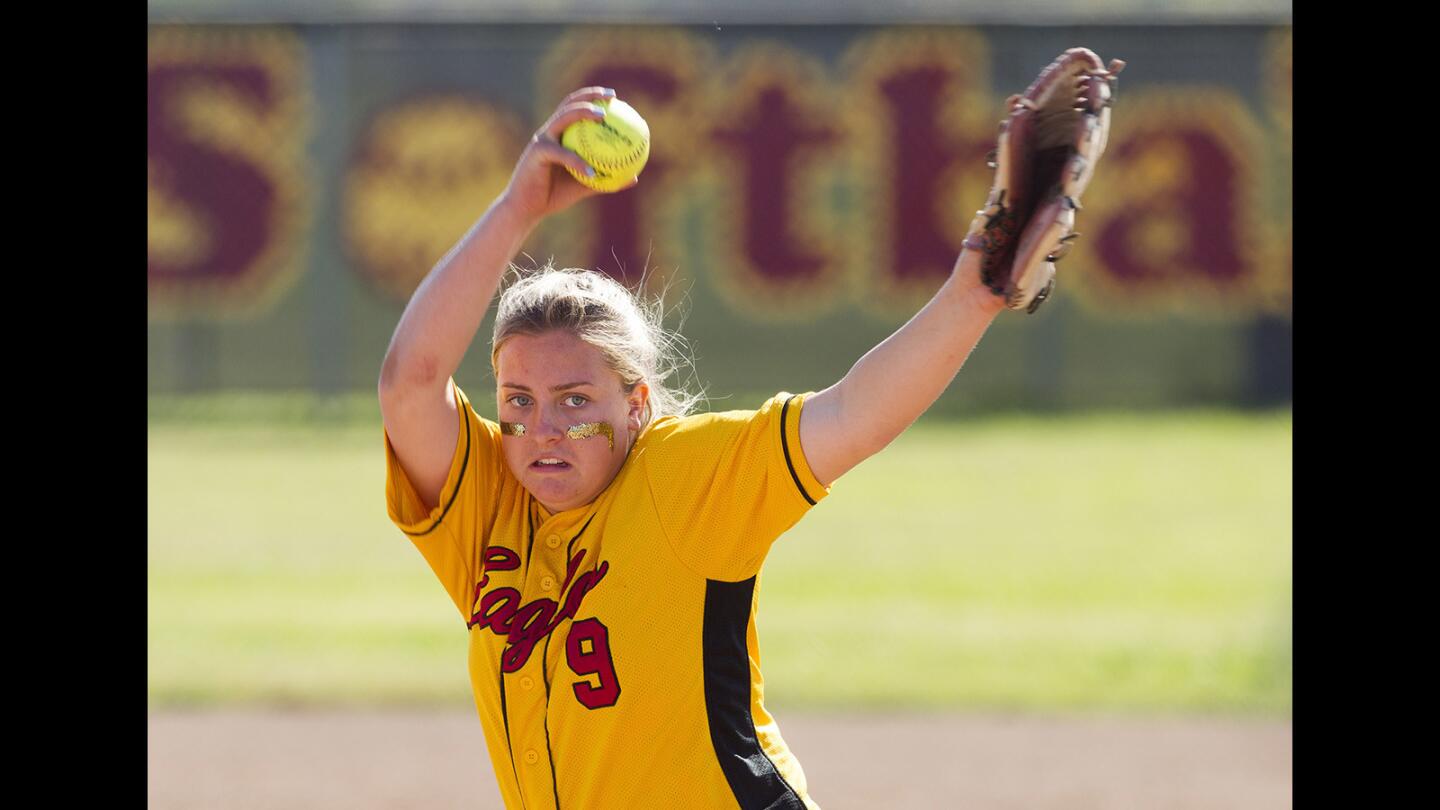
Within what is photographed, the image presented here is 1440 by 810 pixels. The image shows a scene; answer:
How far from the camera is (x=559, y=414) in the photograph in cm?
233

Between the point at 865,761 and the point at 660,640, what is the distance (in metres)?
3.44

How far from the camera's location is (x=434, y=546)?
244cm

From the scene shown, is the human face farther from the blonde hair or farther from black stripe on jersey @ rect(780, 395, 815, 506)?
black stripe on jersey @ rect(780, 395, 815, 506)

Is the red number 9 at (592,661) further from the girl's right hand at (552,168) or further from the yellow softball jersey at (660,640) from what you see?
the girl's right hand at (552,168)

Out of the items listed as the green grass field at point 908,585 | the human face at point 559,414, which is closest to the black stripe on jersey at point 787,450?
the human face at point 559,414

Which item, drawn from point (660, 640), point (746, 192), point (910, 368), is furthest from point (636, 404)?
point (746, 192)

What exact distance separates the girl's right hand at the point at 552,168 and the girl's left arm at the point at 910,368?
1.47ft

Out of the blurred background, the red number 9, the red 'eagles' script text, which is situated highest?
the blurred background

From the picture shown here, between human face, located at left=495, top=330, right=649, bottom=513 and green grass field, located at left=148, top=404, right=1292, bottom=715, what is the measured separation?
4066 millimetres

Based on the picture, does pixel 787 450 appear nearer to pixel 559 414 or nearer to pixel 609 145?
pixel 559 414

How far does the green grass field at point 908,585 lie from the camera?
6541mm

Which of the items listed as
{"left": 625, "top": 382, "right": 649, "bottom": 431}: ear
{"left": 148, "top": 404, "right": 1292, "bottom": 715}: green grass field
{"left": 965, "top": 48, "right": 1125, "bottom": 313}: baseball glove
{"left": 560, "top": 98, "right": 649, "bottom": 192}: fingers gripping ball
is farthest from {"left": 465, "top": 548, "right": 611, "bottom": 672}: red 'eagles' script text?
{"left": 148, "top": 404, "right": 1292, "bottom": 715}: green grass field

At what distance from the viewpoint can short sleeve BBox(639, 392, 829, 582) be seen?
7.24 feet
